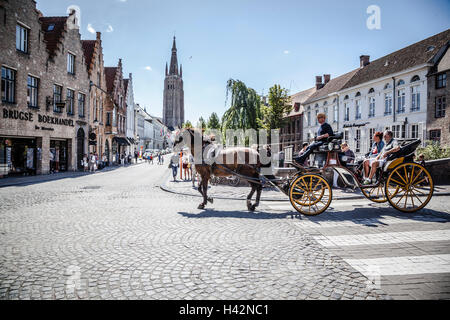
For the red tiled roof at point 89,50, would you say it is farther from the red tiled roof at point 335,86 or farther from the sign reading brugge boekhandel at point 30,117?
the red tiled roof at point 335,86

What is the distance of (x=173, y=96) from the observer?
114 metres

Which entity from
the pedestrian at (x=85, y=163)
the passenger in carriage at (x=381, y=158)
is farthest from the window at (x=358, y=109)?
the pedestrian at (x=85, y=163)

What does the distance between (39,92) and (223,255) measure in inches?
836

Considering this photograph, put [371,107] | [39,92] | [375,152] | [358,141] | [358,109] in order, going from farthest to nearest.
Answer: [358,109]
[358,141]
[371,107]
[39,92]
[375,152]

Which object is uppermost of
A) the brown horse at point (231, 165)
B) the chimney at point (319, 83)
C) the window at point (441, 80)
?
the chimney at point (319, 83)

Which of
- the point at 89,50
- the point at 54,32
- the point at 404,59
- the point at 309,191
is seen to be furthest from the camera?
the point at 89,50

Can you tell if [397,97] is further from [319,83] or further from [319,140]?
[319,140]

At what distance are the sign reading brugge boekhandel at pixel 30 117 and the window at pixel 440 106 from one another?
2890 centimetres

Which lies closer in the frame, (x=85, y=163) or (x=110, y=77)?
(x=85, y=163)

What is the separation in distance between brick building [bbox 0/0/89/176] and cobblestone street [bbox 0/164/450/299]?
1405 cm

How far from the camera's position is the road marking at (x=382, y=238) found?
14.1 ft

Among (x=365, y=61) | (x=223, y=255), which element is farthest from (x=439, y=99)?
(x=223, y=255)

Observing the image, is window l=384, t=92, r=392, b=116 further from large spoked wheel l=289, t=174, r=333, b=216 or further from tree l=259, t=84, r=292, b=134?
large spoked wheel l=289, t=174, r=333, b=216

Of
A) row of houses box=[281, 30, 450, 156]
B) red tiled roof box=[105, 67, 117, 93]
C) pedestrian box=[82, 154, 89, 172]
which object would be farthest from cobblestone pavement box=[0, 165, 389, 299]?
red tiled roof box=[105, 67, 117, 93]
